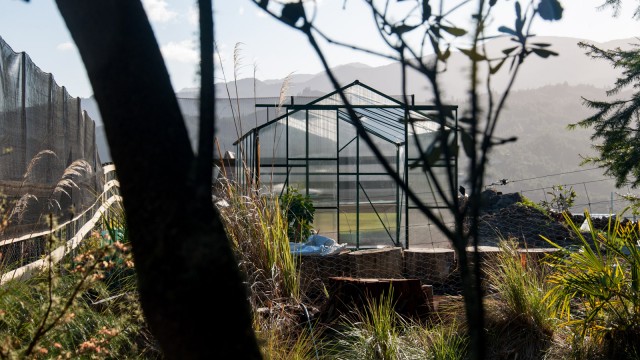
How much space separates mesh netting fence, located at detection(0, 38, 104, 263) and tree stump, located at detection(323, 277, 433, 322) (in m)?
1.89

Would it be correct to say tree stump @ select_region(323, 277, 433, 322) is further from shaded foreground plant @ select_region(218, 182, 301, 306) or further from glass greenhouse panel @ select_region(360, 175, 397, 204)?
glass greenhouse panel @ select_region(360, 175, 397, 204)

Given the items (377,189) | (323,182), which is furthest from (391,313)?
(377,189)

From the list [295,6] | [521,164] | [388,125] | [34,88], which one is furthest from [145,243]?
[521,164]

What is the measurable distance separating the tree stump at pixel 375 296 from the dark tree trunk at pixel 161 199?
4.34 m

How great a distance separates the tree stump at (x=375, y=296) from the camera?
529 centimetres

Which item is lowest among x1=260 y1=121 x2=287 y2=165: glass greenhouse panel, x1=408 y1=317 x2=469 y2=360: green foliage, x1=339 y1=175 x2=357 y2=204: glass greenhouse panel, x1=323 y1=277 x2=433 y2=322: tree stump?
x1=408 y1=317 x2=469 y2=360: green foliage

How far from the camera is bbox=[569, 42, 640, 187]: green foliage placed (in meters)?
11.7

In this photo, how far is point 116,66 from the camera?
1.01 meters

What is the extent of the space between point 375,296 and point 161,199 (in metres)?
4.47

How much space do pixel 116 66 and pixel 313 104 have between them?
12.5 metres

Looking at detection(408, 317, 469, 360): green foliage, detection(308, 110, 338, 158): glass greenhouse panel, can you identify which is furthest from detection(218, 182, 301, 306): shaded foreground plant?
detection(308, 110, 338, 158): glass greenhouse panel

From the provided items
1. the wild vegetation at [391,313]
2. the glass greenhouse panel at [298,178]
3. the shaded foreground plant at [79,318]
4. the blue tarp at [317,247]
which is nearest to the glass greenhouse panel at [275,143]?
the glass greenhouse panel at [298,178]

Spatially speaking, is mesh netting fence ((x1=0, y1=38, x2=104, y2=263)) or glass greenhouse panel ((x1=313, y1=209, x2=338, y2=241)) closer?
mesh netting fence ((x1=0, y1=38, x2=104, y2=263))

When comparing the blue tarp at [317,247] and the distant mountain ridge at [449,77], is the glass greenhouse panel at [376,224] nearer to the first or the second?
the distant mountain ridge at [449,77]
